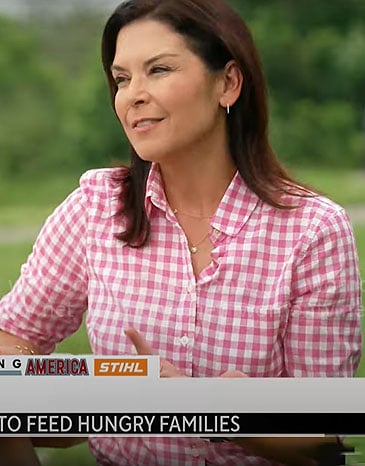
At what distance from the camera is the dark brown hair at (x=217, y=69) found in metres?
1.75

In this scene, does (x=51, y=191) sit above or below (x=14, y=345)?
above

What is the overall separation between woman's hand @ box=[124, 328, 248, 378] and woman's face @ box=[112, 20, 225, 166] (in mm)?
422

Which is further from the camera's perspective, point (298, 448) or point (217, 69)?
point (298, 448)

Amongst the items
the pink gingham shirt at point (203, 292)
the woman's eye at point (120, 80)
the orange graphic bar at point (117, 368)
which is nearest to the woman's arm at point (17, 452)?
the pink gingham shirt at point (203, 292)

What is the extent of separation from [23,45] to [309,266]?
86cm

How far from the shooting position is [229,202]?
6.02 feet

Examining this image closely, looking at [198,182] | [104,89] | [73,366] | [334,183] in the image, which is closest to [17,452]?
[73,366]

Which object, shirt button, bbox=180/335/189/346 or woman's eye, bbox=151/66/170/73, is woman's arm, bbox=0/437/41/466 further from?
woman's eye, bbox=151/66/170/73

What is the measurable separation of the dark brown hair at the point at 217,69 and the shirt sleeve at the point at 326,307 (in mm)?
136

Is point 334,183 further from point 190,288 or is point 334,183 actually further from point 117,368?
point 117,368

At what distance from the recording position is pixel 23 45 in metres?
1.86

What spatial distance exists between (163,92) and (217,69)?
0.13 metres

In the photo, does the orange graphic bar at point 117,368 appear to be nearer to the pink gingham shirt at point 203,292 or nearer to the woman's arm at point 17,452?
the pink gingham shirt at point 203,292

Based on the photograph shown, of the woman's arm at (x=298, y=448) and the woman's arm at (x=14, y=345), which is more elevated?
the woman's arm at (x=14, y=345)
